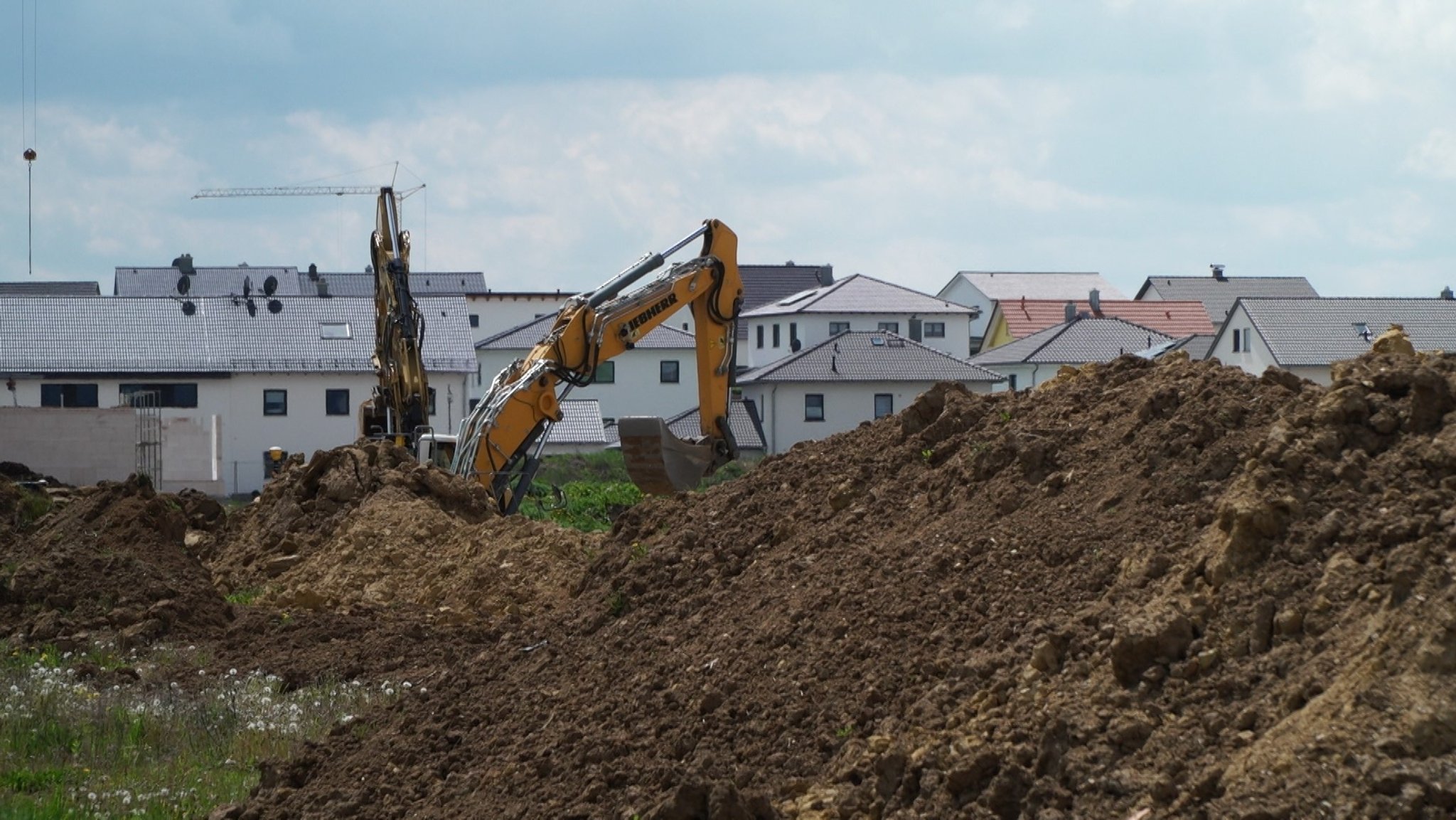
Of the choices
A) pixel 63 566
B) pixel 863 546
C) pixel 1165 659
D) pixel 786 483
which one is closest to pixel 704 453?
pixel 63 566

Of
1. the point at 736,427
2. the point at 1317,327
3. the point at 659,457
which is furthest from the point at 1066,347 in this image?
the point at 659,457

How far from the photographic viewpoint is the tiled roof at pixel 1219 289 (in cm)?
9056

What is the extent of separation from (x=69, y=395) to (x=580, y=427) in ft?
57.5

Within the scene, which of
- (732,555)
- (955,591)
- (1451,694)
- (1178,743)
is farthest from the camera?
(732,555)

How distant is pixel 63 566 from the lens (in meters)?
15.8

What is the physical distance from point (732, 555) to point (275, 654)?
5.53 meters

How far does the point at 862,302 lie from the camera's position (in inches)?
3250

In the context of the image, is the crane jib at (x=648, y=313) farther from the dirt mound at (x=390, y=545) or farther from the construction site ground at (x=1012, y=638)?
the construction site ground at (x=1012, y=638)

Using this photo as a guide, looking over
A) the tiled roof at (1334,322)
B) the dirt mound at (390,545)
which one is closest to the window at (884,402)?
the tiled roof at (1334,322)

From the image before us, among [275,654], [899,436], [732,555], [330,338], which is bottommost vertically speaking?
[275,654]

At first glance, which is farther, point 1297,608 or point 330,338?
point 330,338

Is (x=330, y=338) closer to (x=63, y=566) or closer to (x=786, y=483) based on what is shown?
(x=63, y=566)

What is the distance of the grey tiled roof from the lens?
290 ft

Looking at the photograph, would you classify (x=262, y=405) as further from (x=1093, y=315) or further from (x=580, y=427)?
(x=1093, y=315)
